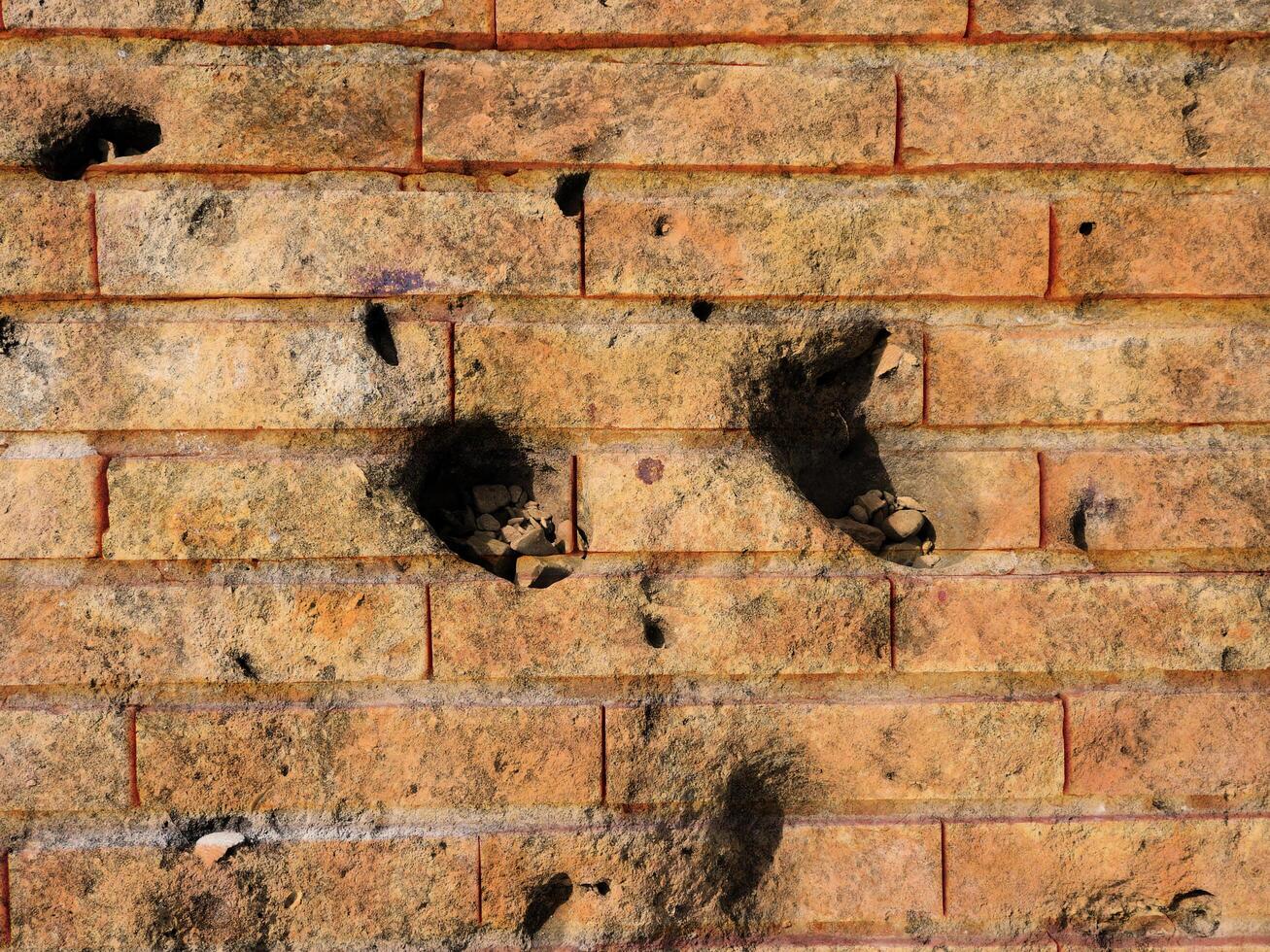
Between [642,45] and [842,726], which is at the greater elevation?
[642,45]

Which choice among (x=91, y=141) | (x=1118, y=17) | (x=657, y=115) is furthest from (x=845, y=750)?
(x=91, y=141)

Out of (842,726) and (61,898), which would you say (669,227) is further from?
(61,898)

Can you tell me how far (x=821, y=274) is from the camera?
5.12 feet

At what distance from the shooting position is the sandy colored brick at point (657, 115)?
1.54 metres

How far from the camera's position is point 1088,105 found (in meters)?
1.56

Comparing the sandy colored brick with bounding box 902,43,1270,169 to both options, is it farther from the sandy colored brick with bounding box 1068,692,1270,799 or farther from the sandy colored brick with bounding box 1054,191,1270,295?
the sandy colored brick with bounding box 1068,692,1270,799

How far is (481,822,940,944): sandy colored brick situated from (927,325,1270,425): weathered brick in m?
0.78

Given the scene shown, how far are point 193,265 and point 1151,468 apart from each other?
68.9 inches

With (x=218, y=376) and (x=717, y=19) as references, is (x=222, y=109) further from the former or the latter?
(x=717, y=19)

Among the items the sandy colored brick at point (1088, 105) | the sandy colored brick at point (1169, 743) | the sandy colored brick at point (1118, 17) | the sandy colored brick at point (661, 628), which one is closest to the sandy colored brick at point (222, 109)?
the sandy colored brick at point (661, 628)

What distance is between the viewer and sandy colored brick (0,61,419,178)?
5.00 feet

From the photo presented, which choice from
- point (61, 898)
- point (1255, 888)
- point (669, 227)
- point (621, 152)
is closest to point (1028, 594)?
point (1255, 888)

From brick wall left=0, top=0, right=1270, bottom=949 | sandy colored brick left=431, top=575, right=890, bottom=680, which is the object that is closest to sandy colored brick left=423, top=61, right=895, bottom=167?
brick wall left=0, top=0, right=1270, bottom=949

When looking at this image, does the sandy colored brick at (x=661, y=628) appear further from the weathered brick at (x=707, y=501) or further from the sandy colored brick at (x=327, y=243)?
the sandy colored brick at (x=327, y=243)
